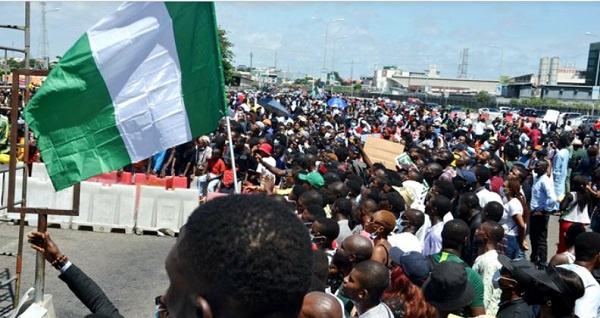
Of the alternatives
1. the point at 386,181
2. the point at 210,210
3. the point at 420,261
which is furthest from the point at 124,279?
the point at 210,210

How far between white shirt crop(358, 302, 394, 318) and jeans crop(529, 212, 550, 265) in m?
5.72

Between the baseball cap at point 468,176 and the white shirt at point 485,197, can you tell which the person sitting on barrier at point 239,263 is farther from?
the baseball cap at point 468,176

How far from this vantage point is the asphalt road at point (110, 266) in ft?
23.9

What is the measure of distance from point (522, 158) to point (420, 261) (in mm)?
11349

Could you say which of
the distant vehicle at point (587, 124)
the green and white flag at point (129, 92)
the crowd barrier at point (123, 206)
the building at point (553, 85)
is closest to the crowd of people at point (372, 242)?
the green and white flag at point (129, 92)

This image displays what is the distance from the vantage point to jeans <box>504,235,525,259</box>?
7.14 metres

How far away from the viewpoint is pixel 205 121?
4.67 metres

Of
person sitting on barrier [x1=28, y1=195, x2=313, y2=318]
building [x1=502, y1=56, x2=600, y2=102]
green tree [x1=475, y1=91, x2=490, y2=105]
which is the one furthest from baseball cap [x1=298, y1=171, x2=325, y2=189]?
building [x1=502, y1=56, x2=600, y2=102]

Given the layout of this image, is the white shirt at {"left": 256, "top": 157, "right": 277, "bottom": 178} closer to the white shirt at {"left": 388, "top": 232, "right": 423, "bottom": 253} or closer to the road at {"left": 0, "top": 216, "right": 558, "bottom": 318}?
the road at {"left": 0, "top": 216, "right": 558, "bottom": 318}

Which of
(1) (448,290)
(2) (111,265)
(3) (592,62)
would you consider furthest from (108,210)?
(3) (592,62)

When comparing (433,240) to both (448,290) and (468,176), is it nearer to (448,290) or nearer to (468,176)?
(448,290)

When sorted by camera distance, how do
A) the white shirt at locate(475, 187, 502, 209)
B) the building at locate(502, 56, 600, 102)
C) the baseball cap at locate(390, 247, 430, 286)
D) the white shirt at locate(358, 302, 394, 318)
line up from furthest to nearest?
1. the building at locate(502, 56, 600, 102)
2. the white shirt at locate(475, 187, 502, 209)
3. the baseball cap at locate(390, 247, 430, 286)
4. the white shirt at locate(358, 302, 394, 318)

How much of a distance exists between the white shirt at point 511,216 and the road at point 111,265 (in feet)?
11.7

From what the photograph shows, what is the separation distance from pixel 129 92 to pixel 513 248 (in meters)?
4.84
